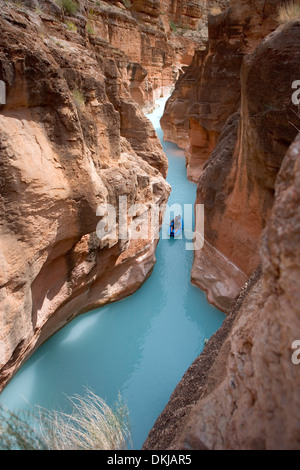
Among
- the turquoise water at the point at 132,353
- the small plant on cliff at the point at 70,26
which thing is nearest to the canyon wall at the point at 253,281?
the turquoise water at the point at 132,353

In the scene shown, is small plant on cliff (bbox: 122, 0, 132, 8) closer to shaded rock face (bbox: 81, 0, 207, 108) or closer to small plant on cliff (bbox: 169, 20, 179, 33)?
shaded rock face (bbox: 81, 0, 207, 108)

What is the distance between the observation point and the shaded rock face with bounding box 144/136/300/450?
124 centimetres

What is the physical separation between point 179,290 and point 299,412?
4240 millimetres

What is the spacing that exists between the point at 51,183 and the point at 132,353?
8.32 ft

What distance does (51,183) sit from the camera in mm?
3062

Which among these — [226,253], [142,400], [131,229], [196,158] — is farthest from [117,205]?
[196,158]

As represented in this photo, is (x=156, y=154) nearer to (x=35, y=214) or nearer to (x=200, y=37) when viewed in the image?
(x=35, y=214)

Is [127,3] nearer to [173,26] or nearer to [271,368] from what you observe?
[173,26]

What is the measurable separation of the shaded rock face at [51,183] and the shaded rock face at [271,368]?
2050mm

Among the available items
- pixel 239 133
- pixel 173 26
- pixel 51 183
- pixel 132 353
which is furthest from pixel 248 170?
pixel 173 26

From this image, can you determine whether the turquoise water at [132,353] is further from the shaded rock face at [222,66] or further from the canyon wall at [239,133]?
the shaded rock face at [222,66]

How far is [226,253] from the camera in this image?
16.2ft

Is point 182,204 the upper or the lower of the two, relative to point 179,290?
upper

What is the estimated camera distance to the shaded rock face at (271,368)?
1236 mm
